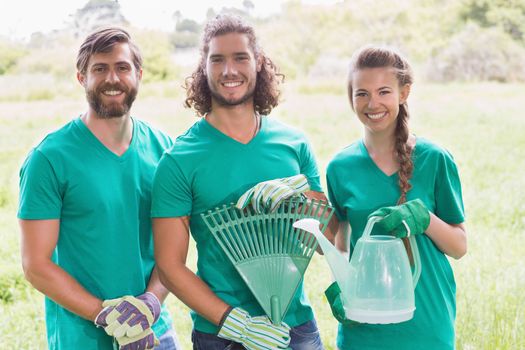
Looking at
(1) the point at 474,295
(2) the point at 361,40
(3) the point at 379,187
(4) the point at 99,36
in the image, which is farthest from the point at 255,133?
(2) the point at 361,40

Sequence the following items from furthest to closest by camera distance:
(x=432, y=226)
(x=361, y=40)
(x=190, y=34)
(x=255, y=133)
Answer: (x=361, y=40) < (x=190, y=34) < (x=255, y=133) < (x=432, y=226)

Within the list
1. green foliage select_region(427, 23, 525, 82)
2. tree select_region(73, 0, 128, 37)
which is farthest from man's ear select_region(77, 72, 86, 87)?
green foliage select_region(427, 23, 525, 82)

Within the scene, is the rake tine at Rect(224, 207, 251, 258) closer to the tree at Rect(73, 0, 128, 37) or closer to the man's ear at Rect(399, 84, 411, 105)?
the man's ear at Rect(399, 84, 411, 105)

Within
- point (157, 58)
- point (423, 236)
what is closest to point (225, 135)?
point (423, 236)

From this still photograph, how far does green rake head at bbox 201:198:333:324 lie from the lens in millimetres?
1909

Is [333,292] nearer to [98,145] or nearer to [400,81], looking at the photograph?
[400,81]

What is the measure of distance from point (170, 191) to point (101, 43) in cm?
49

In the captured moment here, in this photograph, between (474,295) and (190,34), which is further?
(190,34)

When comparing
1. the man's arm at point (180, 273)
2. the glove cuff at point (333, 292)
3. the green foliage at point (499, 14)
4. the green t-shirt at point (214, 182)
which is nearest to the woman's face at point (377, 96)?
the green t-shirt at point (214, 182)

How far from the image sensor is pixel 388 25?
51.6 ft

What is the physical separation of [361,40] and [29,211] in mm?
14440

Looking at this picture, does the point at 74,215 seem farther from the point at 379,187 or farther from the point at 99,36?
the point at 379,187

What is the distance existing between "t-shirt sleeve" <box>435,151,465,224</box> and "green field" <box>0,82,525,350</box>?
1.49 metres

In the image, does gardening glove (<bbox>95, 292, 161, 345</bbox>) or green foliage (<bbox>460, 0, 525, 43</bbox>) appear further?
green foliage (<bbox>460, 0, 525, 43</bbox>)
